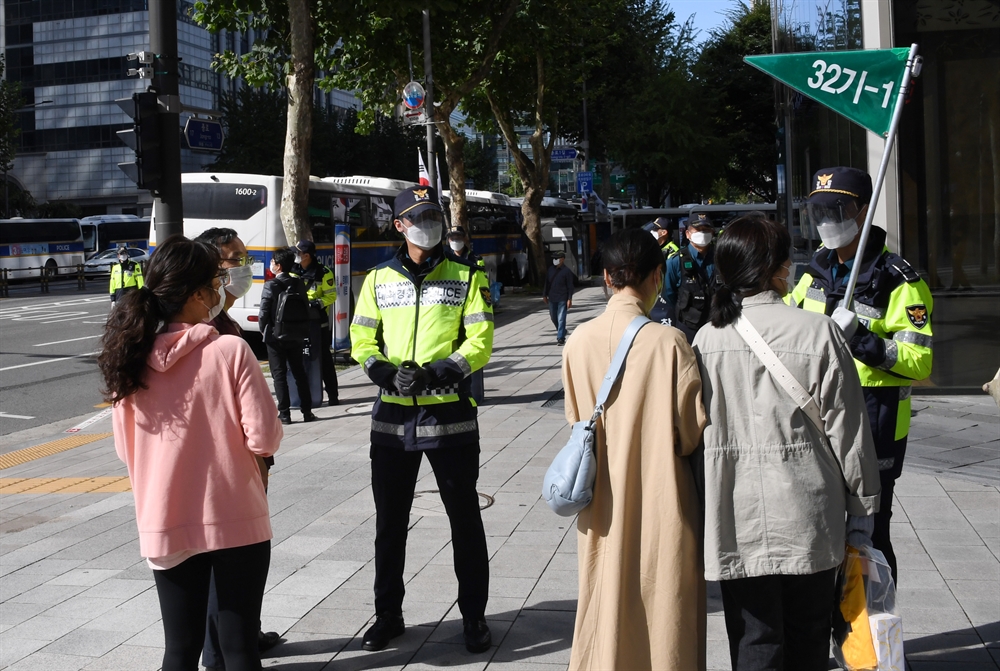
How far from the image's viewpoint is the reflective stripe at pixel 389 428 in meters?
4.29

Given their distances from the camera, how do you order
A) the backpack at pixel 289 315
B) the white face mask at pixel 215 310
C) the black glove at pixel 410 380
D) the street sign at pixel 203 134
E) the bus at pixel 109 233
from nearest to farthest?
the white face mask at pixel 215 310 < the black glove at pixel 410 380 < the street sign at pixel 203 134 < the backpack at pixel 289 315 < the bus at pixel 109 233

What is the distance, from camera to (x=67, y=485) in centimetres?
792

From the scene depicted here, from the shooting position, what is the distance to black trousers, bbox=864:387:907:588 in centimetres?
387

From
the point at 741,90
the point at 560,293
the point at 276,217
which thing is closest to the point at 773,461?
the point at 560,293

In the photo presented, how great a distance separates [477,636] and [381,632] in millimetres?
414

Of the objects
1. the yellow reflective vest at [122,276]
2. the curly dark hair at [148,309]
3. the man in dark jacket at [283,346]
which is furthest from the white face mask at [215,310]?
the yellow reflective vest at [122,276]

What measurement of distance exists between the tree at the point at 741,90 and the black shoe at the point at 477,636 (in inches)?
1493

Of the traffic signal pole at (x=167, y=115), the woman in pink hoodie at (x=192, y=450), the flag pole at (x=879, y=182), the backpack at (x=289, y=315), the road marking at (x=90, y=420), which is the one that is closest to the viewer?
the woman in pink hoodie at (x=192, y=450)

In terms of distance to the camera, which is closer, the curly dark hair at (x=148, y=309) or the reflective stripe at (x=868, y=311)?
the curly dark hair at (x=148, y=309)

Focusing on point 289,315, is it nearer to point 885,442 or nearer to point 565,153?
point 885,442

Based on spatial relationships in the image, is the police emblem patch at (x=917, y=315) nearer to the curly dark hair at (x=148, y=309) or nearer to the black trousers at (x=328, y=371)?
the curly dark hair at (x=148, y=309)

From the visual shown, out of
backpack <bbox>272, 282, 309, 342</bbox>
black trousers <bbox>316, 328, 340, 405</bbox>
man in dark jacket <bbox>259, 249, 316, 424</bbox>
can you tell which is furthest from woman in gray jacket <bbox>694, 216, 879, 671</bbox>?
black trousers <bbox>316, 328, 340, 405</bbox>

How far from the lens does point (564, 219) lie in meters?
41.4

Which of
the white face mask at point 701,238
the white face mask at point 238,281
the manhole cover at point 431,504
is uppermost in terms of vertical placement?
the white face mask at point 701,238
